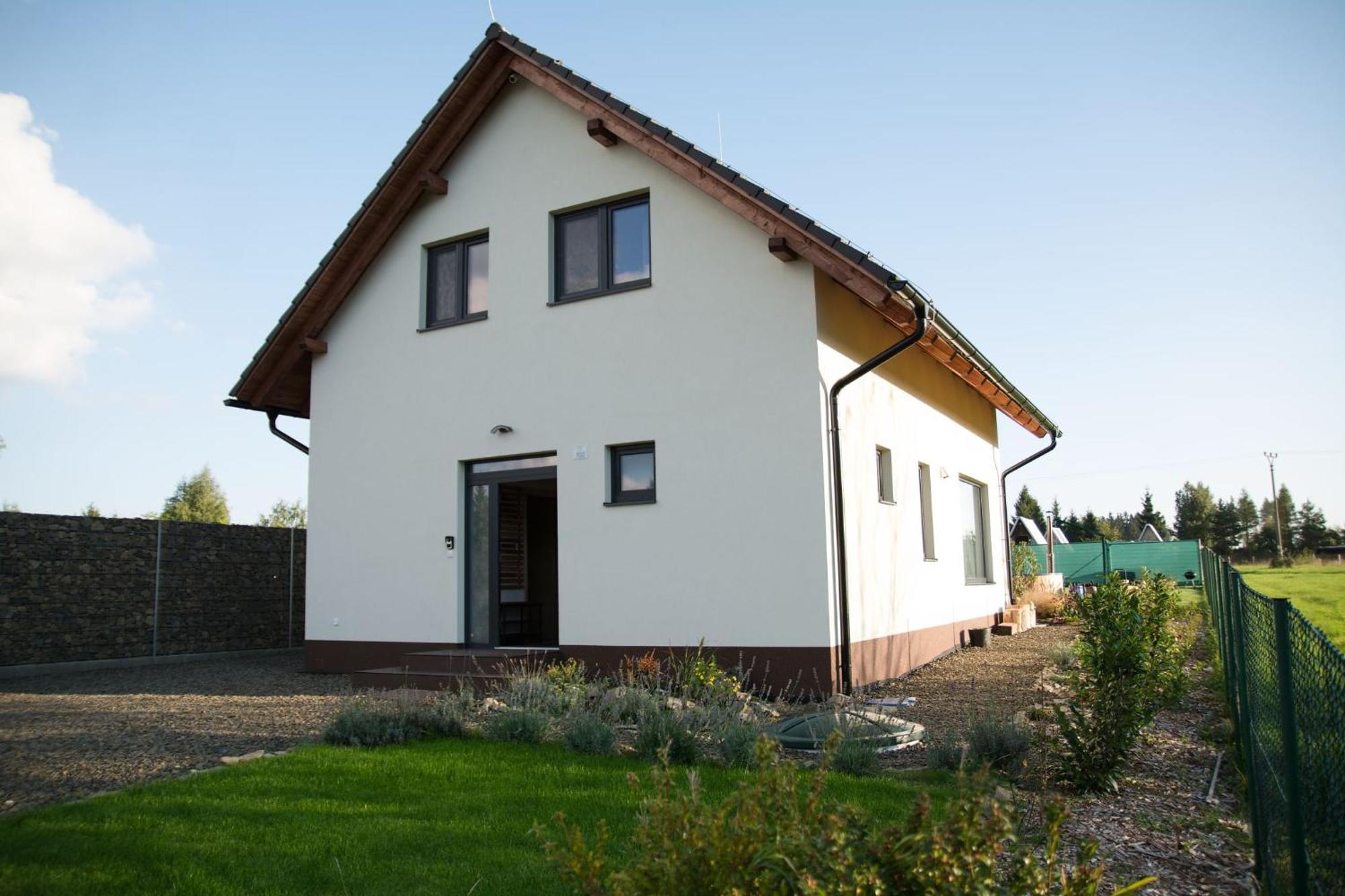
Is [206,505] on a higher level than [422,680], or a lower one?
higher

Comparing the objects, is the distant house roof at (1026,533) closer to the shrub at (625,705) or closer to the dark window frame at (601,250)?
the dark window frame at (601,250)

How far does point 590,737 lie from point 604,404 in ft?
14.8

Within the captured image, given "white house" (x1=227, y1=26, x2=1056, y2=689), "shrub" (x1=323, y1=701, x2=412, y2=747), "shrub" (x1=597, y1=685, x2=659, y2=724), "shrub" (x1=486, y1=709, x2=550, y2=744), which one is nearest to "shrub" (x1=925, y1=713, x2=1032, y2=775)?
"shrub" (x1=597, y1=685, x2=659, y2=724)

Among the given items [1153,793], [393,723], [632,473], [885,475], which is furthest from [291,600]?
[1153,793]

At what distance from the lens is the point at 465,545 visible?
36.3 ft

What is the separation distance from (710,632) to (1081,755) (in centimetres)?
446

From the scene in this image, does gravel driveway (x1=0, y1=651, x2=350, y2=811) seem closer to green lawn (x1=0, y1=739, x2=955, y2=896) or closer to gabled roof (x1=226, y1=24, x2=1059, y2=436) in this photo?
green lawn (x1=0, y1=739, x2=955, y2=896)

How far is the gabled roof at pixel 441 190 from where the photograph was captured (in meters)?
8.79

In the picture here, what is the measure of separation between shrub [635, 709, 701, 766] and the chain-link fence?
308 cm

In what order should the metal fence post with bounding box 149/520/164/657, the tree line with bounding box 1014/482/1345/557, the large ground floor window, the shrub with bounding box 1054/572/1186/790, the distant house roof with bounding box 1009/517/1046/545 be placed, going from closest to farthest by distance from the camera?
the shrub with bounding box 1054/572/1186/790
the metal fence post with bounding box 149/520/164/657
the large ground floor window
the distant house roof with bounding box 1009/517/1046/545
the tree line with bounding box 1014/482/1345/557

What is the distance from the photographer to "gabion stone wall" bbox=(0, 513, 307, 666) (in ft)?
39.1

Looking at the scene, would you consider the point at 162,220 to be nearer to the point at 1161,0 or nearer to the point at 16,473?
the point at 1161,0

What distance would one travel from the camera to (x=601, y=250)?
1056 centimetres

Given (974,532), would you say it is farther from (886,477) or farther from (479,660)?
(479,660)
